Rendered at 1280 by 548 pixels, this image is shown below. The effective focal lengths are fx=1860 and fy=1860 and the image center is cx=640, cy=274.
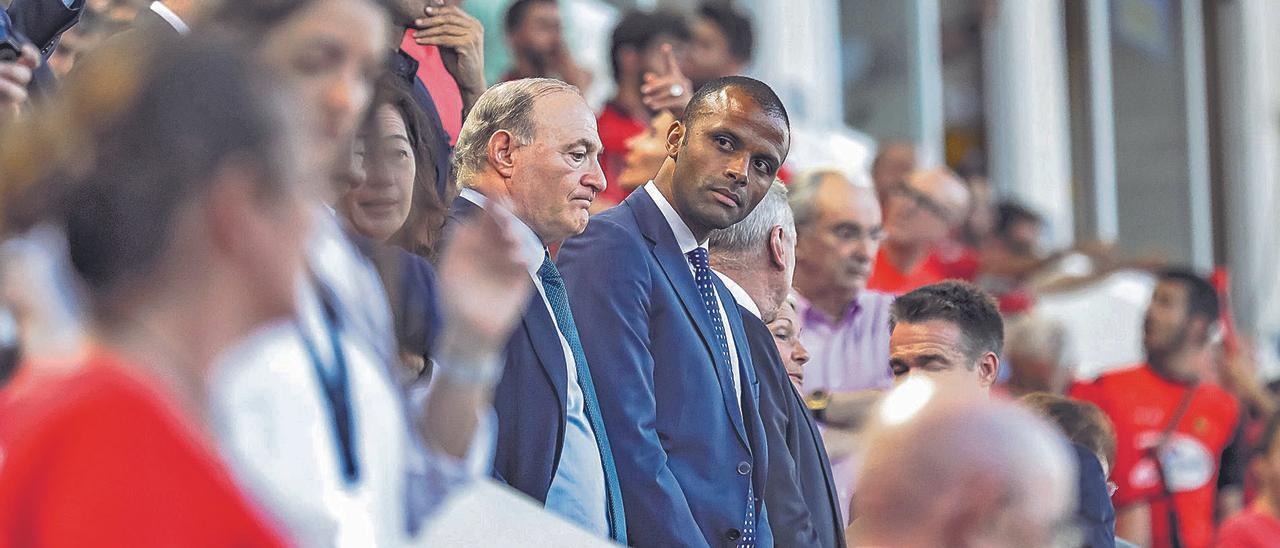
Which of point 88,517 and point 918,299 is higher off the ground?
point 88,517

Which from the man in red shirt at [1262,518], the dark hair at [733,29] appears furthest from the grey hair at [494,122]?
the man in red shirt at [1262,518]

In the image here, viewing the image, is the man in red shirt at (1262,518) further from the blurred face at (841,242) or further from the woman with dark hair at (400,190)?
the woman with dark hair at (400,190)

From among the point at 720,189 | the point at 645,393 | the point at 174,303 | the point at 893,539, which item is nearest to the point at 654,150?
the point at 720,189

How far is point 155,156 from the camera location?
1.40m

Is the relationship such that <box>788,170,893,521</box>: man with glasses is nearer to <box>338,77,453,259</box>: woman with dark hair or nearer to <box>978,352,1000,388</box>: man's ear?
<box>978,352,1000,388</box>: man's ear

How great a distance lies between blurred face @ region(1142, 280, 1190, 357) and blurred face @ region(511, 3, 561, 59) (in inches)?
116

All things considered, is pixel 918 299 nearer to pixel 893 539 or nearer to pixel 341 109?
pixel 893 539

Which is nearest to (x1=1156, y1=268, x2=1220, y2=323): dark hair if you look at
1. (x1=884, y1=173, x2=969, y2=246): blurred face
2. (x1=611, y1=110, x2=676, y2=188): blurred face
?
(x1=884, y1=173, x2=969, y2=246): blurred face

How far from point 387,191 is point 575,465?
62 centimetres

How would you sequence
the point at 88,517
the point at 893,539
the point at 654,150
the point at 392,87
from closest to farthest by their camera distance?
the point at 88,517 < the point at 893,539 < the point at 392,87 < the point at 654,150

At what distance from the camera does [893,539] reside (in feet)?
6.47

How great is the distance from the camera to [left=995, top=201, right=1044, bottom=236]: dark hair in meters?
9.48

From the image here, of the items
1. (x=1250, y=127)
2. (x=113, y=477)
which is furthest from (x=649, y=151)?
(x=1250, y=127)

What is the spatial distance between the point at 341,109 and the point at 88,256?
0.43 metres
